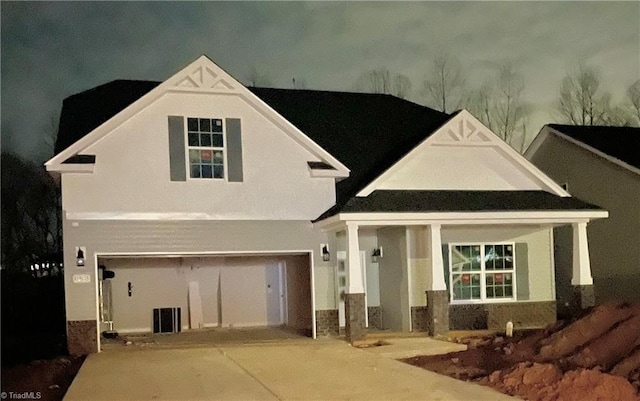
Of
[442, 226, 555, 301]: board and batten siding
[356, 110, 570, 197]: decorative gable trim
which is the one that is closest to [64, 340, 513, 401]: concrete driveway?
[442, 226, 555, 301]: board and batten siding

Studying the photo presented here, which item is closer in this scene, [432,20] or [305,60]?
[432,20]

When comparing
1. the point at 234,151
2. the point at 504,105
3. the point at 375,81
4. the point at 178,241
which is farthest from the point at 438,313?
the point at 504,105

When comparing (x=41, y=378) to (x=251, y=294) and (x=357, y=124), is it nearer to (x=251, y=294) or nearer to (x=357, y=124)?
(x=251, y=294)

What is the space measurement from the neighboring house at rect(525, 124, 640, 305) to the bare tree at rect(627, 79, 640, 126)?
3499 mm

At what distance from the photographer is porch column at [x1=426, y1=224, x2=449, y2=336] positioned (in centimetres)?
1300

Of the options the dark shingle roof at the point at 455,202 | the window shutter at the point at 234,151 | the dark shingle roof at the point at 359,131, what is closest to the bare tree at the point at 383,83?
the dark shingle roof at the point at 359,131

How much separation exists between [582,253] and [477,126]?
11.7 feet

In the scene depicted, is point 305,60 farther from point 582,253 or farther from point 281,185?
point 582,253

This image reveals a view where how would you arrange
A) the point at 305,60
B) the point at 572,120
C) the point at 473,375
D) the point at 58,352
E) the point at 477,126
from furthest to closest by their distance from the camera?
the point at 572,120
the point at 305,60
the point at 477,126
the point at 58,352
the point at 473,375

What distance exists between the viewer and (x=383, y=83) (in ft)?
73.6

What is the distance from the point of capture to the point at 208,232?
13.4m

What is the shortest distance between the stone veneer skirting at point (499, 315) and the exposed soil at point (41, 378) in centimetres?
815

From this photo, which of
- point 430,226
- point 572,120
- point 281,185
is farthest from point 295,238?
point 572,120

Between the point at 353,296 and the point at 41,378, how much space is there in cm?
579
